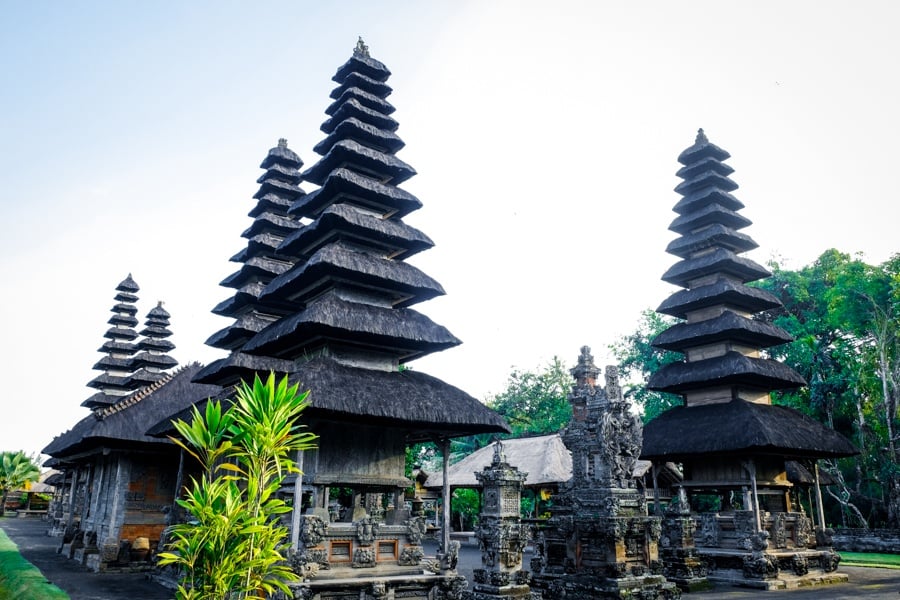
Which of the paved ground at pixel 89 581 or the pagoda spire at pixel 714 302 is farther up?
the pagoda spire at pixel 714 302

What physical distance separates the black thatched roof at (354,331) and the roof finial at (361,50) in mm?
10555

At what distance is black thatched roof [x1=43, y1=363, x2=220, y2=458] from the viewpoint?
2503 cm

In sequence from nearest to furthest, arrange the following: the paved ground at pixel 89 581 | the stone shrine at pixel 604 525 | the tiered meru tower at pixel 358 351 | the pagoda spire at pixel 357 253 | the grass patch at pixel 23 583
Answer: the tiered meru tower at pixel 358 351, the stone shrine at pixel 604 525, the grass patch at pixel 23 583, the paved ground at pixel 89 581, the pagoda spire at pixel 357 253

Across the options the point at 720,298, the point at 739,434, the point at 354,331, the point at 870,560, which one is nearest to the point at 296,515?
the point at 354,331

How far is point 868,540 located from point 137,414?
3716 cm

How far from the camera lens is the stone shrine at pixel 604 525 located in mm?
16641

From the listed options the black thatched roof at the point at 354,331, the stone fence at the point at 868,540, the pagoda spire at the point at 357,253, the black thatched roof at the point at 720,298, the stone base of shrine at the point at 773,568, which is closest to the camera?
the black thatched roof at the point at 354,331

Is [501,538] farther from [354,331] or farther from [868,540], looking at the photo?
[868,540]

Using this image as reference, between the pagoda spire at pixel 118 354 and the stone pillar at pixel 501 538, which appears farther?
the pagoda spire at pixel 118 354

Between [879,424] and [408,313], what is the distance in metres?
34.5

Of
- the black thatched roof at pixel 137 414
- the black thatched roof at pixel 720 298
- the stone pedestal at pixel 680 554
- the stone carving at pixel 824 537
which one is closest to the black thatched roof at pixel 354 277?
the black thatched roof at pixel 137 414

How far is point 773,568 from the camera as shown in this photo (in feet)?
71.1

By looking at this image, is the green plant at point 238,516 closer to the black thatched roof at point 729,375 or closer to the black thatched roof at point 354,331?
the black thatched roof at point 354,331

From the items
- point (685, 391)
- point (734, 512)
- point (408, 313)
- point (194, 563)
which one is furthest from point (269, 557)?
point (685, 391)
